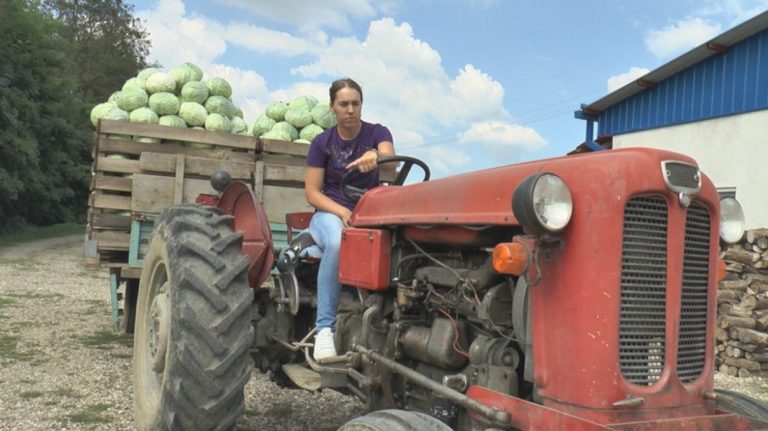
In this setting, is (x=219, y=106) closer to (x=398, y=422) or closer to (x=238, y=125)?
(x=238, y=125)

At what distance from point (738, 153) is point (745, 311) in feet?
9.96

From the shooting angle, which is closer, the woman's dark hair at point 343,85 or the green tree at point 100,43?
the woman's dark hair at point 343,85

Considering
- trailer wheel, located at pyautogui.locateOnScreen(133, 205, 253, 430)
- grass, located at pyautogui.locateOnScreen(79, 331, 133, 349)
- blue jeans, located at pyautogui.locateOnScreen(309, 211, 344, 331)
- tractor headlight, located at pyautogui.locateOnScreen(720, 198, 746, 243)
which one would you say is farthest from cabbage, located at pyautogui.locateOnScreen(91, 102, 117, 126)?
tractor headlight, located at pyautogui.locateOnScreen(720, 198, 746, 243)

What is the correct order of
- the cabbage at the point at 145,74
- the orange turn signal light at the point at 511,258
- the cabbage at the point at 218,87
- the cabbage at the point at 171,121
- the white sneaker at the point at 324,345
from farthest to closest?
the cabbage at the point at 218,87 < the cabbage at the point at 145,74 < the cabbage at the point at 171,121 < the white sneaker at the point at 324,345 < the orange turn signal light at the point at 511,258

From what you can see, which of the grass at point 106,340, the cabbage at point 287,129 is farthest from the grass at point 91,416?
the cabbage at point 287,129

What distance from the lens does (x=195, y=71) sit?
25.3ft

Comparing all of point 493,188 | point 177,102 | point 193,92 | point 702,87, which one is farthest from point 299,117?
point 702,87

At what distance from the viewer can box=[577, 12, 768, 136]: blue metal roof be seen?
9516 mm

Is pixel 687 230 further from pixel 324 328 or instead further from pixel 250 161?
pixel 250 161

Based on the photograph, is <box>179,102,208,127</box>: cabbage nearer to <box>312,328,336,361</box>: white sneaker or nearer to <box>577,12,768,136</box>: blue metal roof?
<box>312,328,336,361</box>: white sneaker

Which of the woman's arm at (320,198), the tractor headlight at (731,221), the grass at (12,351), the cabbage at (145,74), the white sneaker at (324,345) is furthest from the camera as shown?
the cabbage at (145,74)

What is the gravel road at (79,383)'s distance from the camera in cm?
441

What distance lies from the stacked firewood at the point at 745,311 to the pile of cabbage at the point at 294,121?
4.65 metres

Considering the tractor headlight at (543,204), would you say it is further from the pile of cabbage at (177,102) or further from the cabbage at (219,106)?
the cabbage at (219,106)
